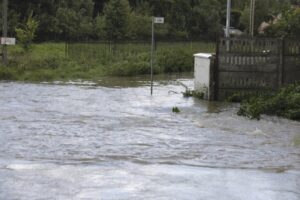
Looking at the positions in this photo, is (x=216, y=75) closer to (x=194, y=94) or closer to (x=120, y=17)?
(x=194, y=94)

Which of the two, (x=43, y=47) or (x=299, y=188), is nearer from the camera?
(x=299, y=188)

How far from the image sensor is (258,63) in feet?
65.9

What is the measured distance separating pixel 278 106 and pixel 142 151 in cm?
667

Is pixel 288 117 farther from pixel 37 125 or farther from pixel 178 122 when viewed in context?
pixel 37 125

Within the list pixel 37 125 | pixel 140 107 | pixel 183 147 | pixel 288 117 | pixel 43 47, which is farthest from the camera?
pixel 43 47

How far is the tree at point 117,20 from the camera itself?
212 feet

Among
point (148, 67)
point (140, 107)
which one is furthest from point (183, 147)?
point (148, 67)

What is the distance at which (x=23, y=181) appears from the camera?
887 centimetres

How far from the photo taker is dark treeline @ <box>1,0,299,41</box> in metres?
64.2

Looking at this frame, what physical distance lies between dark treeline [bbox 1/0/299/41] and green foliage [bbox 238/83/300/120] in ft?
126

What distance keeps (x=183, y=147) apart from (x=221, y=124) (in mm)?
3465

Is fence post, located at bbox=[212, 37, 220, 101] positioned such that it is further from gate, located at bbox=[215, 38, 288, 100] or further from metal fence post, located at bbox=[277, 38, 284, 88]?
metal fence post, located at bbox=[277, 38, 284, 88]

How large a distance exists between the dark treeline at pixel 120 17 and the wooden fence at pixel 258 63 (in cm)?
3556

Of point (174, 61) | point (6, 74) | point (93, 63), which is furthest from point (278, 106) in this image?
point (93, 63)
